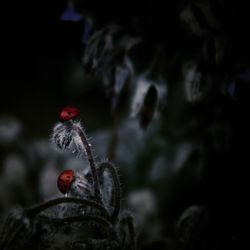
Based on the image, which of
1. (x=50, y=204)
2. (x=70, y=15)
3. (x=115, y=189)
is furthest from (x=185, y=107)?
(x=50, y=204)

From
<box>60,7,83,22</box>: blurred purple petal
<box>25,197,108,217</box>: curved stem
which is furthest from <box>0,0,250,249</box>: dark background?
<box>25,197,108,217</box>: curved stem

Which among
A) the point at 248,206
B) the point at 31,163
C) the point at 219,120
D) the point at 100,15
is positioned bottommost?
the point at 31,163

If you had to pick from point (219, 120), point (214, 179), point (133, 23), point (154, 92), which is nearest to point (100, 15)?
point (133, 23)

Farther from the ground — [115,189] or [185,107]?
[115,189]

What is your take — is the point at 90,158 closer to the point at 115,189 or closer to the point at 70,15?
the point at 115,189

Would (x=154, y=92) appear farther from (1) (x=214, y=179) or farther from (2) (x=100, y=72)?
(1) (x=214, y=179)

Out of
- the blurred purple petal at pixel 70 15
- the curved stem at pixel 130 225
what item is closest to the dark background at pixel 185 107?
the blurred purple petal at pixel 70 15

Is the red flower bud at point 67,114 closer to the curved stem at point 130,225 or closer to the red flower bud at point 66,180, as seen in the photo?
the red flower bud at point 66,180

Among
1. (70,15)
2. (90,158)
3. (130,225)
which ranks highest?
(70,15)

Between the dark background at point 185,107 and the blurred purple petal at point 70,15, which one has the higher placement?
the blurred purple petal at point 70,15
